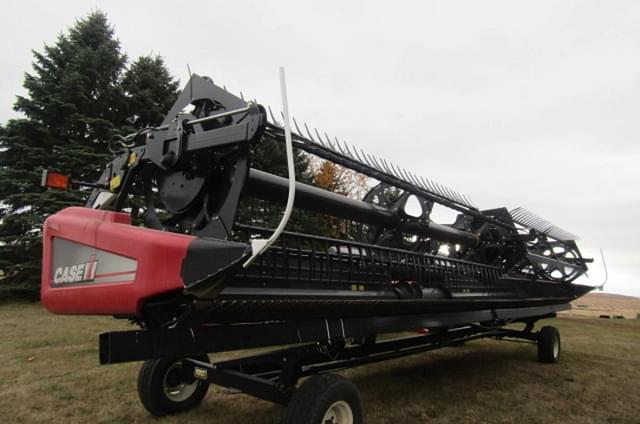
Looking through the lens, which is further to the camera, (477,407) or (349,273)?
(477,407)

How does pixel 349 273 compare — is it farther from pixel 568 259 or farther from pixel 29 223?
pixel 29 223

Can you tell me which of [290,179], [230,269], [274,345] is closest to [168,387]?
[274,345]

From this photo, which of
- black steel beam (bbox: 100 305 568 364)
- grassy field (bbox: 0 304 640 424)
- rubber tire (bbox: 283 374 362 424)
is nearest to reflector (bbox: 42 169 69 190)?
black steel beam (bbox: 100 305 568 364)

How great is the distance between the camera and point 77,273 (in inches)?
104

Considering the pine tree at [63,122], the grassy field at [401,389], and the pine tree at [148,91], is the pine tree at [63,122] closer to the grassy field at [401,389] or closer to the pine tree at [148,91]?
the pine tree at [148,91]

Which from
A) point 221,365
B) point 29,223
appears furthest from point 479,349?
point 29,223

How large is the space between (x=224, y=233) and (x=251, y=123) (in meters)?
0.71

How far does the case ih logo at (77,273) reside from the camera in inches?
100

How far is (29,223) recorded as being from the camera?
13.0m

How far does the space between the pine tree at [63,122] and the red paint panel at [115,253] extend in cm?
1083

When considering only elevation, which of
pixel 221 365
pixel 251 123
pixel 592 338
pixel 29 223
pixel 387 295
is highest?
pixel 29 223

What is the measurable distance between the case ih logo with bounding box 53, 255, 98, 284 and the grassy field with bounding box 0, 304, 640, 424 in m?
1.91

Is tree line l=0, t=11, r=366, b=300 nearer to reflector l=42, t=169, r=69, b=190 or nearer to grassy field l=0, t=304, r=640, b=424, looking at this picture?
grassy field l=0, t=304, r=640, b=424

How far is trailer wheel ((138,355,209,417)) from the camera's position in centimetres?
406
